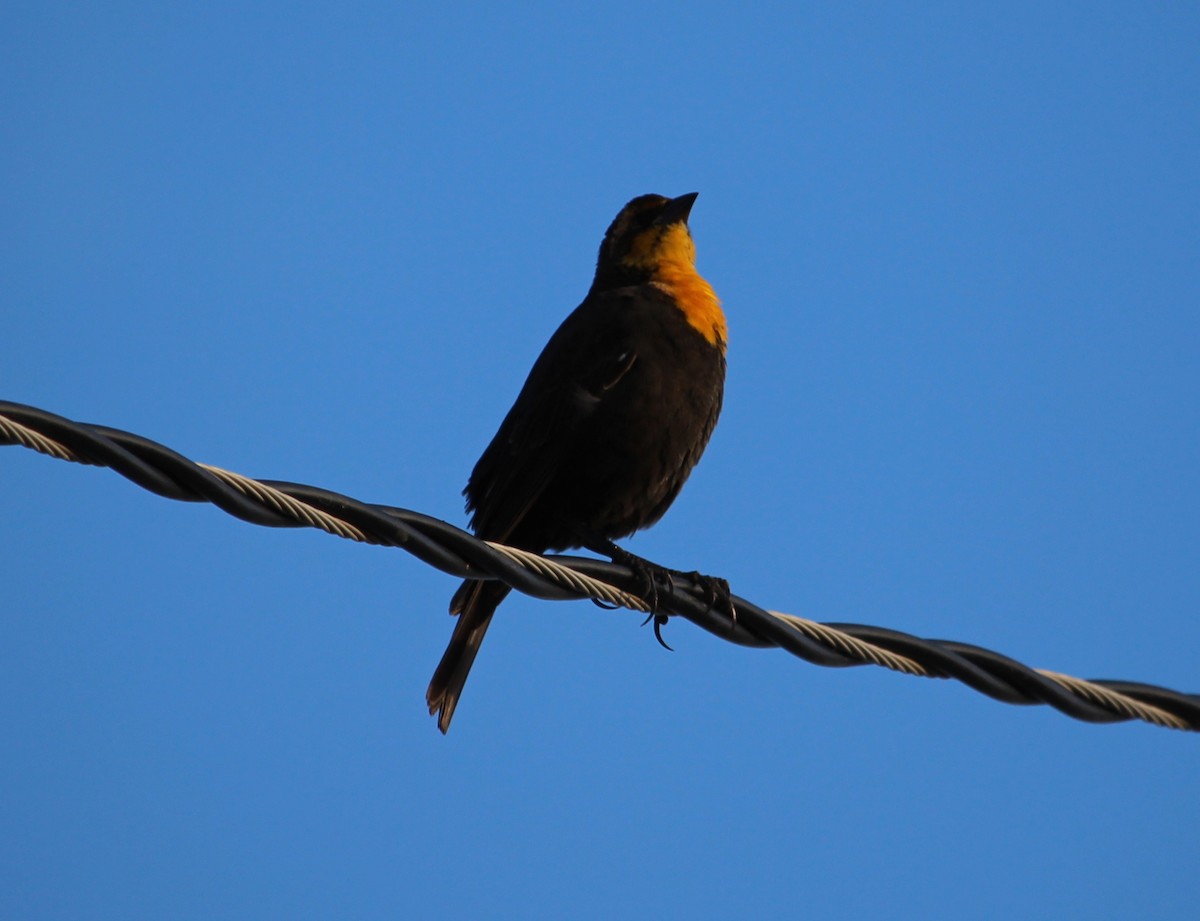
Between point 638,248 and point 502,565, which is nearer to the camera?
point 502,565

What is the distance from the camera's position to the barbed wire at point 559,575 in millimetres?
2371

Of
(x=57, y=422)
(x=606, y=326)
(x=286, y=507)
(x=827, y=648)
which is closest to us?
(x=57, y=422)

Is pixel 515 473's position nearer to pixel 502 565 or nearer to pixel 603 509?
pixel 603 509

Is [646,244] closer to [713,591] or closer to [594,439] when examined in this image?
[594,439]

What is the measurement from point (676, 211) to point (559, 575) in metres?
3.71

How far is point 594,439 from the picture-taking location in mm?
5117

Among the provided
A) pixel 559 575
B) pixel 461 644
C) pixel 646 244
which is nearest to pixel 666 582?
pixel 559 575

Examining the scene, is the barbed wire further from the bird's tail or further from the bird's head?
the bird's head

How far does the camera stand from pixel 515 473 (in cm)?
518

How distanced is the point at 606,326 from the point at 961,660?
8.58ft

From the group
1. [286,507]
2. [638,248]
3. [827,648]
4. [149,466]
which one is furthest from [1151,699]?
[638,248]

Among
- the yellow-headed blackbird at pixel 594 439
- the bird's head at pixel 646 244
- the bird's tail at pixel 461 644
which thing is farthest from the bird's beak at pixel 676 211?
the bird's tail at pixel 461 644

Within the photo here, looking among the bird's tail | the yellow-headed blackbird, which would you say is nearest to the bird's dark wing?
the yellow-headed blackbird

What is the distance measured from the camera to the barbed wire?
237 centimetres
